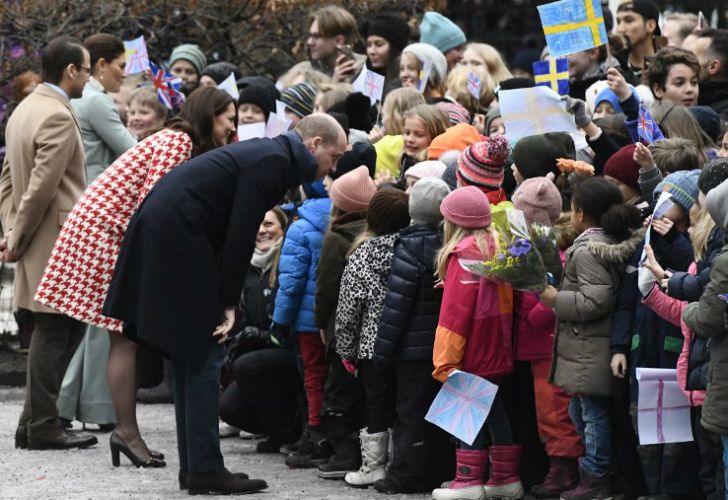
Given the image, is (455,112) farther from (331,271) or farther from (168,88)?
(168,88)

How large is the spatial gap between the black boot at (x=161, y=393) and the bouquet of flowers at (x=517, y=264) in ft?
14.2

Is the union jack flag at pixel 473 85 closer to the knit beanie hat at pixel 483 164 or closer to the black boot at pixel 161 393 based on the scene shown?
the knit beanie hat at pixel 483 164

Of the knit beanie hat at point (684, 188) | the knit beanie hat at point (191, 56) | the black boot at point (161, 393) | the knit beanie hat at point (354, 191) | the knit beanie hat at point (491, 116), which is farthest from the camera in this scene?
the knit beanie hat at point (191, 56)

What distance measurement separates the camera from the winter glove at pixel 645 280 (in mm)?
6754

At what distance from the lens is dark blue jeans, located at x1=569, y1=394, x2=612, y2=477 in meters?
7.14

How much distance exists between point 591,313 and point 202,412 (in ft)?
6.49

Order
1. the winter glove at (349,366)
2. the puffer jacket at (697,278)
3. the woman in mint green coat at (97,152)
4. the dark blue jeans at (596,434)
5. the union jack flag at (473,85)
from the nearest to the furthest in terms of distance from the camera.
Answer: the puffer jacket at (697,278) → the dark blue jeans at (596,434) → the winter glove at (349,366) → the woman in mint green coat at (97,152) → the union jack flag at (473,85)

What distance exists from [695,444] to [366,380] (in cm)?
184

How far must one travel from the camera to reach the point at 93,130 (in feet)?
32.8

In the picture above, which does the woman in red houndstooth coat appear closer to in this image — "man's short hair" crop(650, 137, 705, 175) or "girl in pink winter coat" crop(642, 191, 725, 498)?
"man's short hair" crop(650, 137, 705, 175)

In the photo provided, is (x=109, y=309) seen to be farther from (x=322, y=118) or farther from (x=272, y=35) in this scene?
(x=272, y=35)

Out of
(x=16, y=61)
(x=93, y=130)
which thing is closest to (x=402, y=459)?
(x=93, y=130)

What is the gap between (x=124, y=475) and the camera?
8336mm

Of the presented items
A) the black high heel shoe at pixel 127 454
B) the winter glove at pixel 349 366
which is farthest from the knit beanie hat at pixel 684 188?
the black high heel shoe at pixel 127 454
